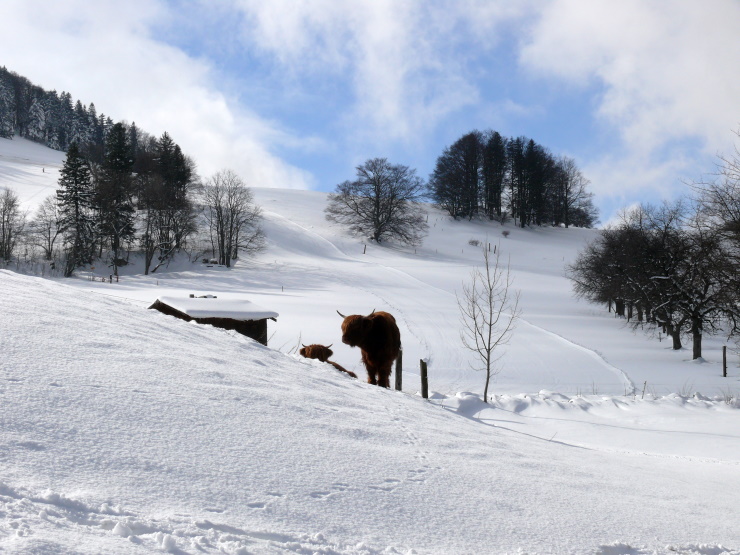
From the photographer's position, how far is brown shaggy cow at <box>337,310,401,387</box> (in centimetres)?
1048

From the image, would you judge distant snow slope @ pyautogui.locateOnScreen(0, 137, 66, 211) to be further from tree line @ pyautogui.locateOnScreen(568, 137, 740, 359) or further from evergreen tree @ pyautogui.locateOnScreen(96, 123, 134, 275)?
tree line @ pyautogui.locateOnScreen(568, 137, 740, 359)

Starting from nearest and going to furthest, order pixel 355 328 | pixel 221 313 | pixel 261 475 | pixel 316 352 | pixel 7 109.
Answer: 1. pixel 261 475
2. pixel 355 328
3. pixel 316 352
4. pixel 221 313
5. pixel 7 109

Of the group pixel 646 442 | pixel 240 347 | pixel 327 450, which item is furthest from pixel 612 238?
pixel 327 450

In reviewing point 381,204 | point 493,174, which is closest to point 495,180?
point 493,174

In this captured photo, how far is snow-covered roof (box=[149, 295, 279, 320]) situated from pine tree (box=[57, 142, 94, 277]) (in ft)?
121

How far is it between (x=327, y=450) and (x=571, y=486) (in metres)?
1.90

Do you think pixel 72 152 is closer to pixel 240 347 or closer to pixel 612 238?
pixel 612 238

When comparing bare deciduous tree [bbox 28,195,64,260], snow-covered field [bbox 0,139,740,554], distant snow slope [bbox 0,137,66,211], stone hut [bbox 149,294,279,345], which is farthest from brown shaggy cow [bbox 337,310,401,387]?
distant snow slope [bbox 0,137,66,211]

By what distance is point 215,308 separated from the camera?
45.9ft

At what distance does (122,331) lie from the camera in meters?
5.79

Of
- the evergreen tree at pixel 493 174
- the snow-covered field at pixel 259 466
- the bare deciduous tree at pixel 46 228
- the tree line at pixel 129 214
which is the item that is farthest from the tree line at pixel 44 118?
the snow-covered field at pixel 259 466

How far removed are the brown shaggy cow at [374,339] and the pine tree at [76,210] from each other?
42596 millimetres

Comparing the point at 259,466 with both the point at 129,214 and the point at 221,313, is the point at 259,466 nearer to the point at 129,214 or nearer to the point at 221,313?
the point at 221,313

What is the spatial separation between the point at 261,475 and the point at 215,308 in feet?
37.4
